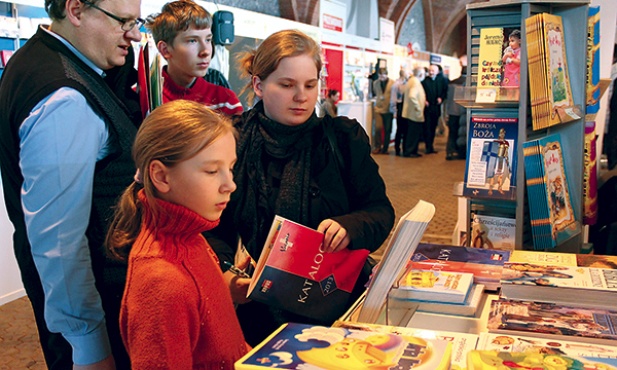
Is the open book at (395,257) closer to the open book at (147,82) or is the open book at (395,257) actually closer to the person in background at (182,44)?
the open book at (147,82)

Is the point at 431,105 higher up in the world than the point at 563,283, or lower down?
higher up

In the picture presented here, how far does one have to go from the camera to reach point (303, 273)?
5.02ft

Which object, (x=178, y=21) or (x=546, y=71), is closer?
(x=546, y=71)

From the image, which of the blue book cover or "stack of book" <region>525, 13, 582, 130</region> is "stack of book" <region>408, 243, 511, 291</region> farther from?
"stack of book" <region>525, 13, 582, 130</region>

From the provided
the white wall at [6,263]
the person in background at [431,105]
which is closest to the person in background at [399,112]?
the person in background at [431,105]

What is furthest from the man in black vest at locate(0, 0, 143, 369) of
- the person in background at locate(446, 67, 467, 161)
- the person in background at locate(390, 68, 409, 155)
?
the person in background at locate(390, 68, 409, 155)

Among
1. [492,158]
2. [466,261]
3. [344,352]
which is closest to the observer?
[344,352]

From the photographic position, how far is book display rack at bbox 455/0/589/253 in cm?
246

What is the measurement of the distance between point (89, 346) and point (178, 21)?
5.10 feet

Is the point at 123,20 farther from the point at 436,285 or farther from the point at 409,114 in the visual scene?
the point at 409,114

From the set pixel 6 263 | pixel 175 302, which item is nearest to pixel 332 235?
pixel 175 302

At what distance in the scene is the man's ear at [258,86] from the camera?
1759 millimetres

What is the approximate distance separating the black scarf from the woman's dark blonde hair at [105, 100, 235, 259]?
0.39 meters

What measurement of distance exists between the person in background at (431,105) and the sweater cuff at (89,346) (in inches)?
491
